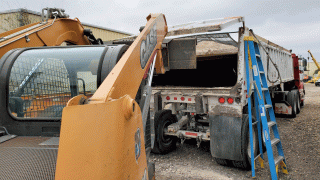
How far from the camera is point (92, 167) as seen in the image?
114 cm

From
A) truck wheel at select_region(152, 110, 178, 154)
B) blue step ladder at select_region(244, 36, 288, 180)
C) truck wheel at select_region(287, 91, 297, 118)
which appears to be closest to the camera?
blue step ladder at select_region(244, 36, 288, 180)

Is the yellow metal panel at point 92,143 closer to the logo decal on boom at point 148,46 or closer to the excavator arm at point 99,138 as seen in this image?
the excavator arm at point 99,138

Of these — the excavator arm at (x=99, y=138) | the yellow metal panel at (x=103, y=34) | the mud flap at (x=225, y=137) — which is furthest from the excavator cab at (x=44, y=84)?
the yellow metal panel at (x=103, y=34)

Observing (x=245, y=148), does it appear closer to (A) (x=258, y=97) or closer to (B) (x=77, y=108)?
(A) (x=258, y=97)

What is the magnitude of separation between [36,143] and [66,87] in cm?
51

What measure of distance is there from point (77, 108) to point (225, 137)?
3341 mm

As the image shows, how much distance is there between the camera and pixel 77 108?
1.17 meters

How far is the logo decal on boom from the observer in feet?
6.73

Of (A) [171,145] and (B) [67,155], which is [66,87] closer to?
(B) [67,155]

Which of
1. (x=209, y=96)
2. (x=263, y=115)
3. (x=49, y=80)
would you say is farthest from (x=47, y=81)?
(x=263, y=115)

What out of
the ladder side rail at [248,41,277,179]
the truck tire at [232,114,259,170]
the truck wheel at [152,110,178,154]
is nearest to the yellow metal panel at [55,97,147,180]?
the ladder side rail at [248,41,277,179]

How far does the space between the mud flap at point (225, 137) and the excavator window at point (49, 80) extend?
270cm

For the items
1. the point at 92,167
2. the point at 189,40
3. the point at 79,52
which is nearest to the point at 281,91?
the point at 189,40

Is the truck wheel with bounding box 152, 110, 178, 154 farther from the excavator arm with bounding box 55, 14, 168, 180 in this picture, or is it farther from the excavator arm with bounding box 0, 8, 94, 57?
the excavator arm with bounding box 55, 14, 168, 180
